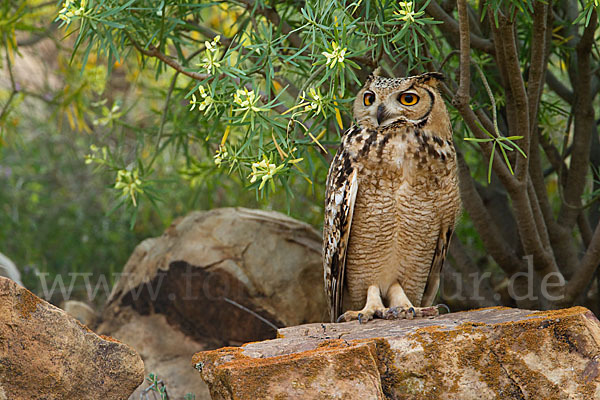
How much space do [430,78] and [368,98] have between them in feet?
0.83

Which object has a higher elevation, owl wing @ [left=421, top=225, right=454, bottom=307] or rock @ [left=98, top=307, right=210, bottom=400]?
Answer: owl wing @ [left=421, top=225, right=454, bottom=307]

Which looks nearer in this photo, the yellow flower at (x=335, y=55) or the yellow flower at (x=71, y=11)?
the yellow flower at (x=335, y=55)

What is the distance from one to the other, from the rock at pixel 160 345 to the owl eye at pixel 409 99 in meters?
1.85

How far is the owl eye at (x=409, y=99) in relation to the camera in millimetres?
2475

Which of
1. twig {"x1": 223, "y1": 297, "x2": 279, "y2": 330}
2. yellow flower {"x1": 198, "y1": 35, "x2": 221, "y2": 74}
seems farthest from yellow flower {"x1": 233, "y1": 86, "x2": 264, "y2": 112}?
twig {"x1": 223, "y1": 297, "x2": 279, "y2": 330}

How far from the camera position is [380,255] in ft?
8.82

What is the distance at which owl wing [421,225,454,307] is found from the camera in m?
2.77

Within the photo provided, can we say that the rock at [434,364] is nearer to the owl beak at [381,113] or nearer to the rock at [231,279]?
the owl beak at [381,113]

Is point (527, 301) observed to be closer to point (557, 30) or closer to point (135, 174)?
point (557, 30)

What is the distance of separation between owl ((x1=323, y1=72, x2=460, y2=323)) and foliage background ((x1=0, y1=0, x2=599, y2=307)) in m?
0.14

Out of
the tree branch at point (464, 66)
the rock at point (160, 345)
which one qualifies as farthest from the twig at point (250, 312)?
the tree branch at point (464, 66)

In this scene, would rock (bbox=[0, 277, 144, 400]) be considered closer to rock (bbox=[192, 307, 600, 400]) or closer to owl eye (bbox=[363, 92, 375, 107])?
rock (bbox=[192, 307, 600, 400])

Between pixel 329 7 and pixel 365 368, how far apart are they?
121 cm

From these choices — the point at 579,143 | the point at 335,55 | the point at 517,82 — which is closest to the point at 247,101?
the point at 335,55
